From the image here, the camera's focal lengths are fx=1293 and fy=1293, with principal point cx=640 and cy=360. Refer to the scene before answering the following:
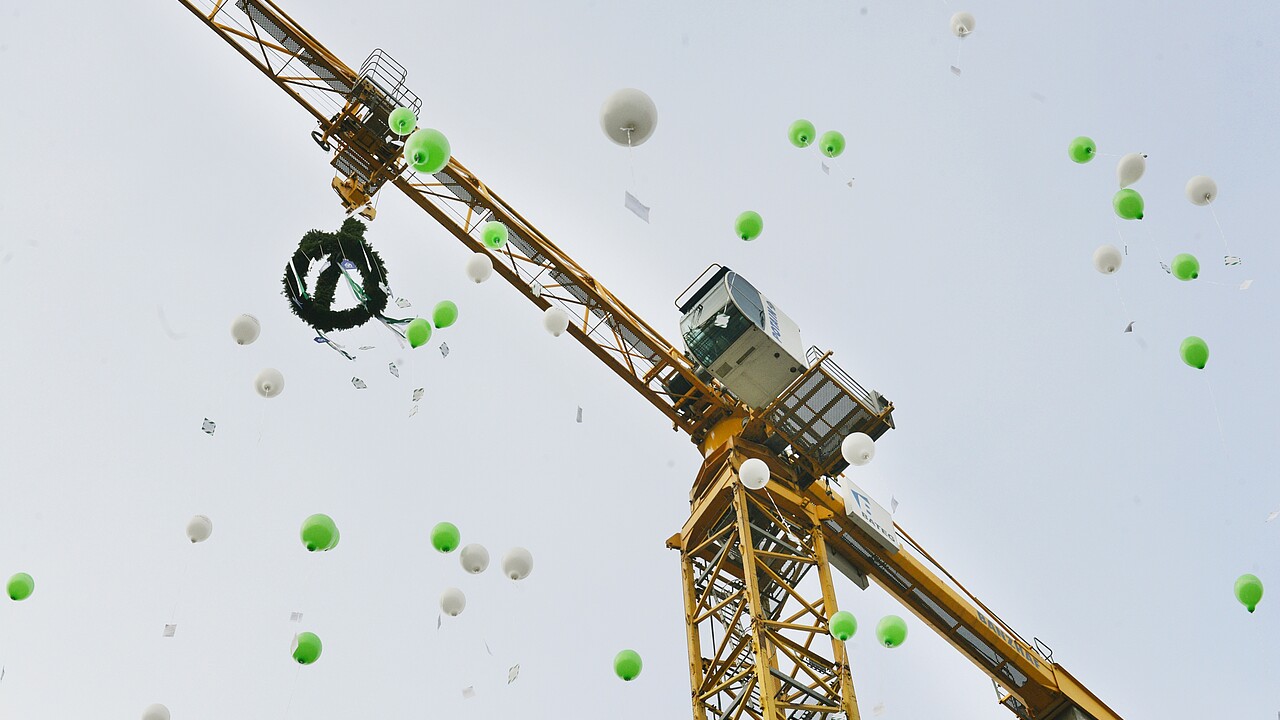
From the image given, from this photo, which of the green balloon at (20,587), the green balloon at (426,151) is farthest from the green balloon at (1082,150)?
the green balloon at (20,587)

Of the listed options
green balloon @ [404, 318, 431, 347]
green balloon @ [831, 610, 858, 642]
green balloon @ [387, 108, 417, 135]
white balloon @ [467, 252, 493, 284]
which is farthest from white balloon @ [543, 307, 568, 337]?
green balloon @ [831, 610, 858, 642]

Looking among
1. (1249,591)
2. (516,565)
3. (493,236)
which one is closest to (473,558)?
(516,565)

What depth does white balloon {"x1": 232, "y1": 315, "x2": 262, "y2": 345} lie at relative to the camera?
599 inches

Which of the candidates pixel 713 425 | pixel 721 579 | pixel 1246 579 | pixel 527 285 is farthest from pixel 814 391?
pixel 1246 579

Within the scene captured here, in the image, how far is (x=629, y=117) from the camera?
14484mm

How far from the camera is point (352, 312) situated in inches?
623

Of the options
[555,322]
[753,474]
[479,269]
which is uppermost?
[479,269]

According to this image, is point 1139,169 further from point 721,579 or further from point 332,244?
point 332,244

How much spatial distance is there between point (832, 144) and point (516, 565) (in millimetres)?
6812

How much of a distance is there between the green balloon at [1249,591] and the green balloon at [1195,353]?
246cm

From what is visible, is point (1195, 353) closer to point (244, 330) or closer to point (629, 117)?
point (629, 117)

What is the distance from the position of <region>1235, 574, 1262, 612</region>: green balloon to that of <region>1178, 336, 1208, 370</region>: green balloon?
2464 mm

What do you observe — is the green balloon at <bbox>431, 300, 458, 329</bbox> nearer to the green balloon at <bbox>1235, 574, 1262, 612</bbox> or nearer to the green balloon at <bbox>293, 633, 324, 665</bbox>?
the green balloon at <bbox>293, 633, 324, 665</bbox>

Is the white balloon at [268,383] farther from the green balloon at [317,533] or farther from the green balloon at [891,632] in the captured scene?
the green balloon at [891,632]
